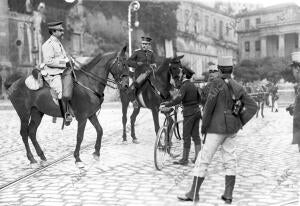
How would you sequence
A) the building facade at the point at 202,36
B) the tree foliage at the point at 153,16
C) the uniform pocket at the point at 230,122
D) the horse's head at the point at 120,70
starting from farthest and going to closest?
the tree foliage at the point at 153,16, the building facade at the point at 202,36, the horse's head at the point at 120,70, the uniform pocket at the point at 230,122

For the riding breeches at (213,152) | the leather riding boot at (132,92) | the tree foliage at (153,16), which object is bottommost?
the riding breeches at (213,152)

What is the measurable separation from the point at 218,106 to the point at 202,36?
130 feet

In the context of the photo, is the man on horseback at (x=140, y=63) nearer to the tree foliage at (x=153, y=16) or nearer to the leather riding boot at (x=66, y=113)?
the leather riding boot at (x=66, y=113)

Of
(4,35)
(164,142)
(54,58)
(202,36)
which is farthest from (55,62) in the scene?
(202,36)

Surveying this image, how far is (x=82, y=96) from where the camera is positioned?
8414 millimetres

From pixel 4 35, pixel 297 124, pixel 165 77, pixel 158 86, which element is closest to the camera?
pixel 297 124

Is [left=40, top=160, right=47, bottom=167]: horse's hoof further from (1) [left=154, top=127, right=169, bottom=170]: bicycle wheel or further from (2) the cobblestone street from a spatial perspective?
(1) [left=154, top=127, right=169, bottom=170]: bicycle wheel

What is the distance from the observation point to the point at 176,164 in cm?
834

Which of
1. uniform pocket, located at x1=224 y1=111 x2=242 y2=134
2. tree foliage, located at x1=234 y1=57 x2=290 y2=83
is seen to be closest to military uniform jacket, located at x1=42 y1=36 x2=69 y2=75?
uniform pocket, located at x1=224 y1=111 x2=242 y2=134

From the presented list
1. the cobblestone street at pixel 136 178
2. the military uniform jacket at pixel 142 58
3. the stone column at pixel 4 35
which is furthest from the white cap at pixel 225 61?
the stone column at pixel 4 35

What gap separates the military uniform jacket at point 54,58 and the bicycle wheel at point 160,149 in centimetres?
248

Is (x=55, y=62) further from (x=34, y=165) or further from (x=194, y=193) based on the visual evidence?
(x=194, y=193)

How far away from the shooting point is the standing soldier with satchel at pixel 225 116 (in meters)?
5.41

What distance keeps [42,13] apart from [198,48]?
1575 centimetres
